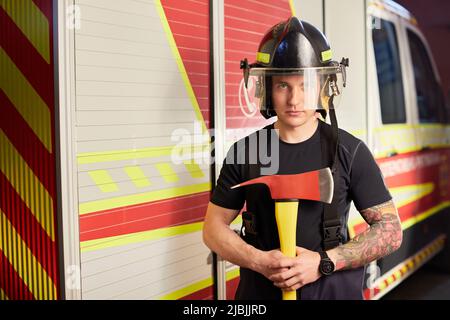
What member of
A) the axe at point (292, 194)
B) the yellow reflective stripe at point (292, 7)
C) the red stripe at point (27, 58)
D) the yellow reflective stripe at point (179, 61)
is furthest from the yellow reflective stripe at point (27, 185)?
the yellow reflective stripe at point (292, 7)

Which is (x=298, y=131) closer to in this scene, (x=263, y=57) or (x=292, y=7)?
→ (x=263, y=57)

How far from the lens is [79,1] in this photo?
1.78 m

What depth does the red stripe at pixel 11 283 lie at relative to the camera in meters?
2.05

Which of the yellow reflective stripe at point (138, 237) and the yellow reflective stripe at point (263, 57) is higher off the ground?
the yellow reflective stripe at point (263, 57)

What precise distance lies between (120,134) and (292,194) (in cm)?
58

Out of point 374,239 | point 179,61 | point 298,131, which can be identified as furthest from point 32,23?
point 374,239

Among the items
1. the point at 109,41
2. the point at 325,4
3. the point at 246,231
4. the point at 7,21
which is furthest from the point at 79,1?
the point at 325,4

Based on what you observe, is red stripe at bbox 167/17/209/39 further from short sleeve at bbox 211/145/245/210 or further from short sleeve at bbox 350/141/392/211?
short sleeve at bbox 350/141/392/211

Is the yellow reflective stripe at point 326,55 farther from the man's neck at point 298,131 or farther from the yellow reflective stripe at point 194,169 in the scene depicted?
the yellow reflective stripe at point 194,169

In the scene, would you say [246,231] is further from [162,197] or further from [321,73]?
[321,73]

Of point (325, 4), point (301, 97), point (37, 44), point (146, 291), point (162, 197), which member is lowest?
point (146, 291)

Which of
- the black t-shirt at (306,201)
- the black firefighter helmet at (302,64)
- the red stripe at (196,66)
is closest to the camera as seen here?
the black firefighter helmet at (302,64)

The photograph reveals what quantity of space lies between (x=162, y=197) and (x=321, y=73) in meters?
0.70

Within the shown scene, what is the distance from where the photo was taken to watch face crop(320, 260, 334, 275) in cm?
174
